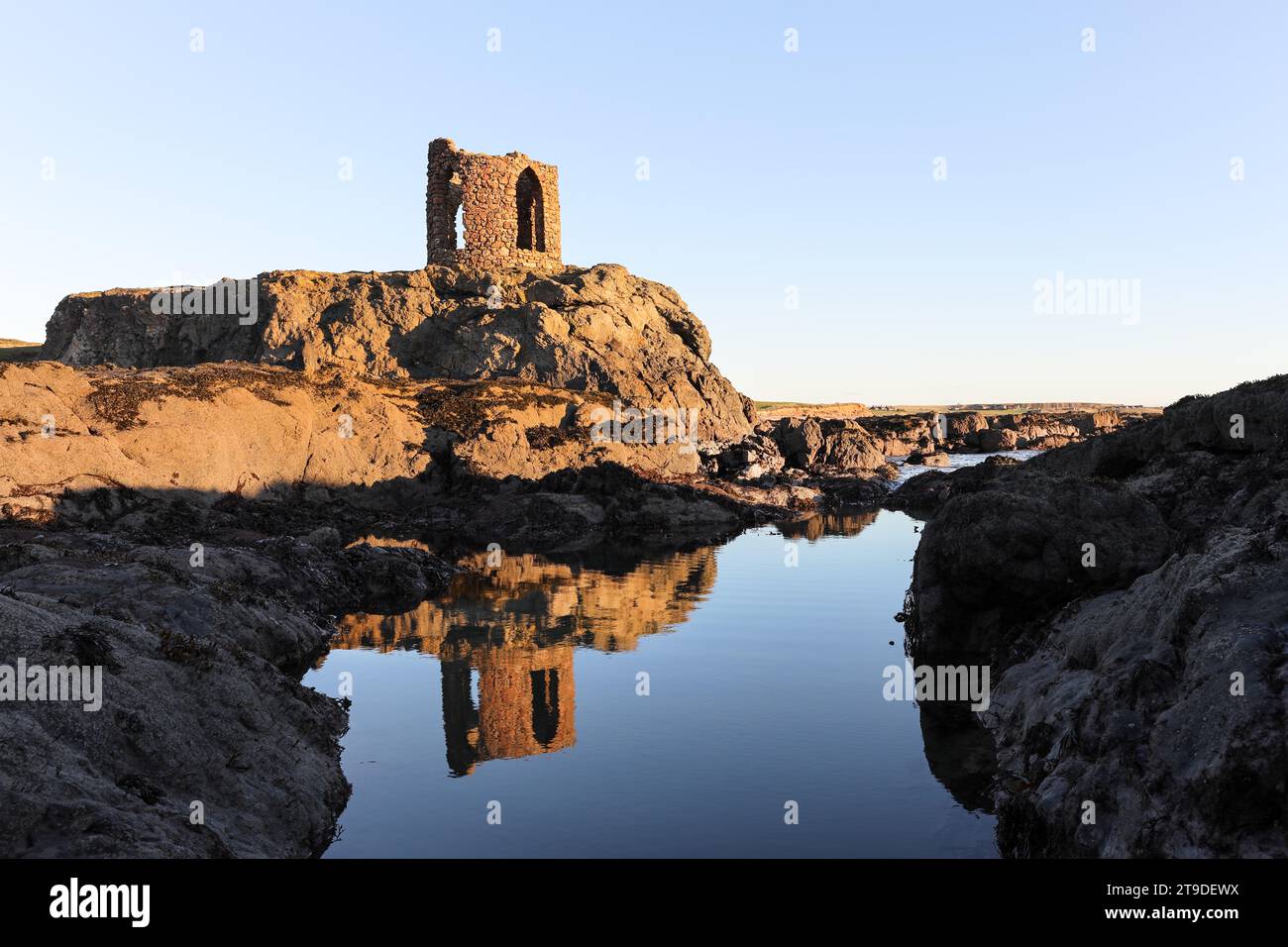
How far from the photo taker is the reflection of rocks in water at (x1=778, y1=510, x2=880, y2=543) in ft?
152

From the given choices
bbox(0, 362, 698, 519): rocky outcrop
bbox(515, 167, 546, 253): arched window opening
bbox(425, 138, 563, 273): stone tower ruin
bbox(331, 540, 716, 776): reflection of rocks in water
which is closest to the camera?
bbox(331, 540, 716, 776): reflection of rocks in water

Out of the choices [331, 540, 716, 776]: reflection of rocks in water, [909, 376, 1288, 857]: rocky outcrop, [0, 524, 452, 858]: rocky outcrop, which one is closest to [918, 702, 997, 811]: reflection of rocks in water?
[909, 376, 1288, 857]: rocky outcrop

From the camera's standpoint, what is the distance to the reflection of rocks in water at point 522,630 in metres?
17.6

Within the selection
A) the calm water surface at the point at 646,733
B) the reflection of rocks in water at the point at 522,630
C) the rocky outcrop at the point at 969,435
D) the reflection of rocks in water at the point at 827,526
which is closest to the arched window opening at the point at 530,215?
the reflection of rocks in water at the point at 827,526

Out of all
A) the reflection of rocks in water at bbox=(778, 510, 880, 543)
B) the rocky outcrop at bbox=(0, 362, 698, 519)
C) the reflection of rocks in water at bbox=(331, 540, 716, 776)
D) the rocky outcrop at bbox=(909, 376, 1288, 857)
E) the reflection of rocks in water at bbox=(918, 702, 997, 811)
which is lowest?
the reflection of rocks in water at bbox=(918, 702, 997, 811)

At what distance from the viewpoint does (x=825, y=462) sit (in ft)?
241

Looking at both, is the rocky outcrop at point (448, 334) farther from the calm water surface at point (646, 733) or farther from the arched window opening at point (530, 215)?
the calm water surface at point (646, 733)

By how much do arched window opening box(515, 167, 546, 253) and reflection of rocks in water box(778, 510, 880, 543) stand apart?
38607mm

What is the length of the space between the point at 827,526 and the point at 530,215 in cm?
4420

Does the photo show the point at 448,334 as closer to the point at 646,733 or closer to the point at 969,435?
the point at 646,733

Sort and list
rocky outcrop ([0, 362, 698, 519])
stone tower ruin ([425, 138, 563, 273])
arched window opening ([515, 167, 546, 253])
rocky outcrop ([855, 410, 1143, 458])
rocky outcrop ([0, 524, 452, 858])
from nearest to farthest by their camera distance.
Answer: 1. rocky outcrop ([0, 524, 452, 858])
2. rocky outcrop ([0, 362, 698, 519])
3. stone tower ruin ([425, 138, 563, 273])
4. arched window opening ([515, 167, 546, 253])
5. rocky outcrop ([855, 410, 1143, 458])

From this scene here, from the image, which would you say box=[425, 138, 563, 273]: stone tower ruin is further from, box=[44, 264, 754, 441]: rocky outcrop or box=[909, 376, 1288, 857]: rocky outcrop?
box=[909, 376, 1288, 857]: rocky outcrop

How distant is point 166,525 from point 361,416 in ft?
51.5

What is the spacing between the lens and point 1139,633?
13.1m
